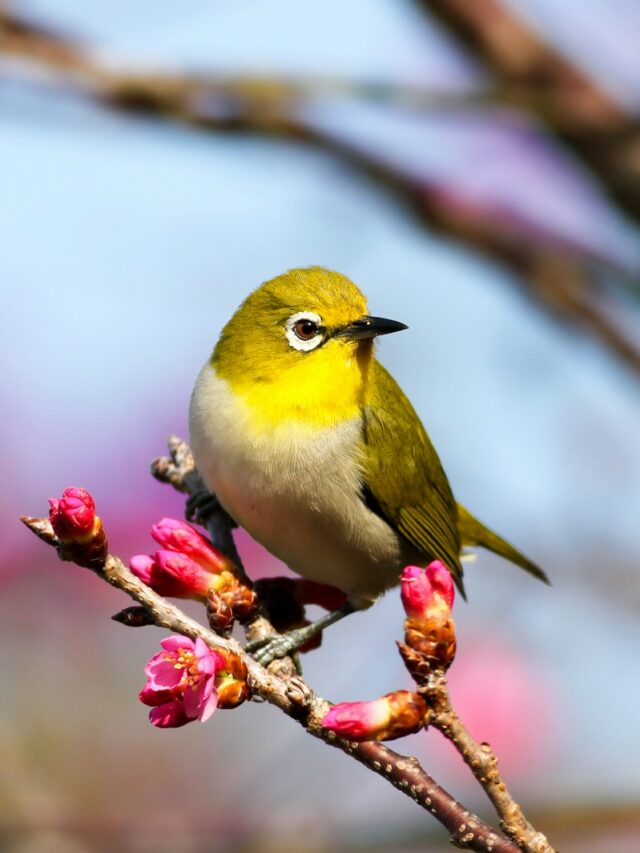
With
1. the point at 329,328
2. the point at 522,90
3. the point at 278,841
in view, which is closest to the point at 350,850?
the point at 278,841

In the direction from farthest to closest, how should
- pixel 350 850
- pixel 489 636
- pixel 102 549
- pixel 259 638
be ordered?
pixel 489 636
pixel 350 850
pixel 259 638
pixel 102 549

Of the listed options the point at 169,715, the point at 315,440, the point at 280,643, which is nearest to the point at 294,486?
the point at 315,440

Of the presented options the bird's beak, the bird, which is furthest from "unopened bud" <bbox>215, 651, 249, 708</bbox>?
the bird's beak

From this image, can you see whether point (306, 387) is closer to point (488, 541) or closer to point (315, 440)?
point (315, 440)

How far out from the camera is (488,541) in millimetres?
5695

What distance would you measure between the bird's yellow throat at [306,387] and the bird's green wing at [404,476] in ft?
0.69

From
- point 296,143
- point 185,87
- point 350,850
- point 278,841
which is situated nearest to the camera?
point 350,850

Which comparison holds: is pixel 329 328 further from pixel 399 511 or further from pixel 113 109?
pixel 113 109

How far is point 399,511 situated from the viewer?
4715 mm

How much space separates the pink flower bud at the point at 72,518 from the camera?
267 centimetres

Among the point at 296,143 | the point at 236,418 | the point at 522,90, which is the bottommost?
the point at 236,418

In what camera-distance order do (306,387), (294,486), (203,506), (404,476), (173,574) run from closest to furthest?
(173,574) < (294,486) < (306,387) < (203,506) < (404,476)

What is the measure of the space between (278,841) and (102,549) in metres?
2.30

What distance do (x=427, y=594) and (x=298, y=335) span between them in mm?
1741
